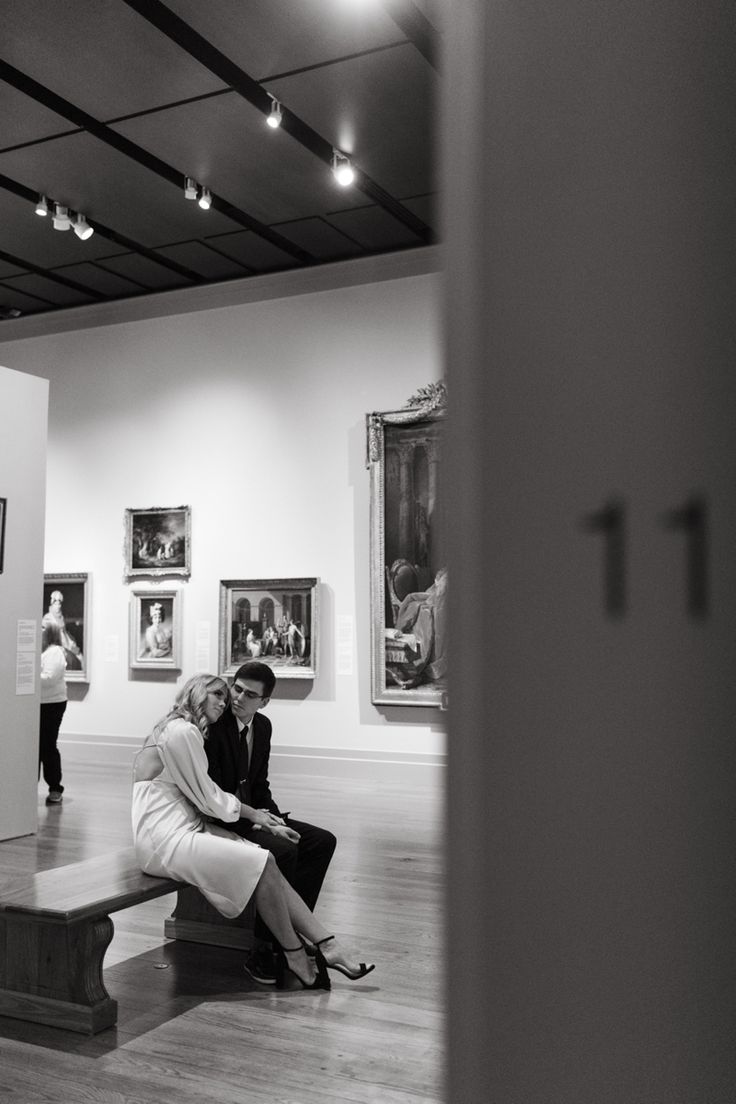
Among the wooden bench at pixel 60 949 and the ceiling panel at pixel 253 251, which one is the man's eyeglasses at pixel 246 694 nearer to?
the wooden bench at pixel 60 949

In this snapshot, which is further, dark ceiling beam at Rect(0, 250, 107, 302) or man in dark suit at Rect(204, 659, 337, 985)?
dark ceiling beam at Rect(0, 250, 107, 302)

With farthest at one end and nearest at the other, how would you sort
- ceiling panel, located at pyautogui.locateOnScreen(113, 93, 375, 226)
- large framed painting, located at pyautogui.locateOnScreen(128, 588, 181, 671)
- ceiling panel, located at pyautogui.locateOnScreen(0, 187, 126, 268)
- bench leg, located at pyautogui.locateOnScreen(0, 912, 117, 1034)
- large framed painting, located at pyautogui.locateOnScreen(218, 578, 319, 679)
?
1. large framed painting, located at pyautogui.locateOnScreen(128, 588, 181, 671)
2. large framed painting, located at pyautogui.locateOnScreen(218, 578, 319, 679)
3. ceiling panel, located at pyautogui.locateOnScreen(0, 187, 126, 268)
4. ceiling panel, located at pyautogui.locateOnScreen(113, 93, 375, 226)
5. bench leg, located at pyautogui.locateOnScreen(0, 912, 117, 1034)

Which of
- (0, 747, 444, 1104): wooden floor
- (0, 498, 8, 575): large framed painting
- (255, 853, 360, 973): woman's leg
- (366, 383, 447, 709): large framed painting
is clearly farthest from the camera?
(366, 383, 447, 709): large framed painting

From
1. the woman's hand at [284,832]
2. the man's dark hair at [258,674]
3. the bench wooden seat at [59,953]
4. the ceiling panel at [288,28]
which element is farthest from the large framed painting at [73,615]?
the bench wooden seat at [59,953]

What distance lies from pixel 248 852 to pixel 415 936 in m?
1.62

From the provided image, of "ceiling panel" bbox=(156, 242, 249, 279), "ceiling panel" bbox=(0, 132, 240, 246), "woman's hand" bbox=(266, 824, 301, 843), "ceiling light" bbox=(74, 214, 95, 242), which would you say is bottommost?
"woman's hand" bbox=(266, 824, 301, 843)

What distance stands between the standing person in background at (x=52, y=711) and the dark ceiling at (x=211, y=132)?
17.3ft

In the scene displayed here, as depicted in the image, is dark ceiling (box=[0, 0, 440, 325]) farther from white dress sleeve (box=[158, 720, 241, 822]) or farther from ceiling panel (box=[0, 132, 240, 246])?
white dress sleeve (box=[158, 720, 241, 822])

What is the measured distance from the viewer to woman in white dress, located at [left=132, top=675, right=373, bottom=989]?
5562mm

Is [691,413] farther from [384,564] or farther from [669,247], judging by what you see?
[384,564]

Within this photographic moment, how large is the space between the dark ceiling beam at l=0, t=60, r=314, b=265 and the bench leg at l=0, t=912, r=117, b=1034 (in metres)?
7.44

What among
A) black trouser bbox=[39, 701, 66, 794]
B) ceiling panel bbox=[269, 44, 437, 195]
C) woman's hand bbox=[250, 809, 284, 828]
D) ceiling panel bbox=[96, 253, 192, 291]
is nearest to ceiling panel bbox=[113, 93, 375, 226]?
ceiling panel bbox=[269, 44, 437, 195]

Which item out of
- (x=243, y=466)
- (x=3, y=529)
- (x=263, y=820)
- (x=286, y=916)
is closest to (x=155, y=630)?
(x=243, y=466)

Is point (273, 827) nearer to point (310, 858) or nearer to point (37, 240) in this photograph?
point (310, 858)
